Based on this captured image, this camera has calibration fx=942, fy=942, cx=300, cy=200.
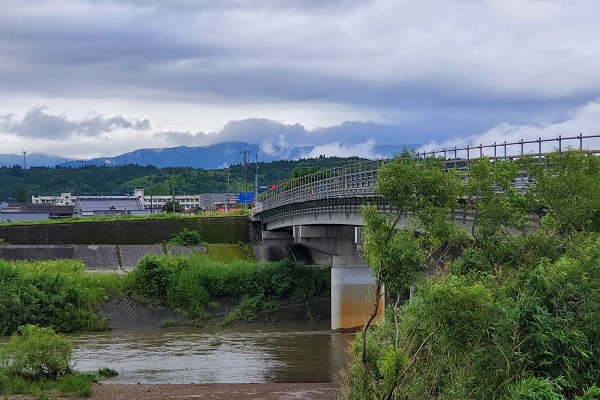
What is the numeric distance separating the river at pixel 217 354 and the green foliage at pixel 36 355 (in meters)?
3.74

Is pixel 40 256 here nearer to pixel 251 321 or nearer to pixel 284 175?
pixel 251 321

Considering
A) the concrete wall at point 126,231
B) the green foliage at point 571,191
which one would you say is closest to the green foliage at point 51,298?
the concrete wall at point 126,231

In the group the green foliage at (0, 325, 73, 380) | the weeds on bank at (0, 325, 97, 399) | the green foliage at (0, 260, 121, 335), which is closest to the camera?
the weeds on bank at (0, 325, 97, 399)

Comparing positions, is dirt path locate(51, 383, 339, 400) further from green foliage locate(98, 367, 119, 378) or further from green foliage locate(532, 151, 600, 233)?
green foliage locate(532, 151, 600, 233)

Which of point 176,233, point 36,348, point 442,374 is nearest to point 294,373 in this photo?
point 36,348

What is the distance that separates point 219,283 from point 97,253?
13112 mm

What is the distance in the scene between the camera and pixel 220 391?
1361 inches

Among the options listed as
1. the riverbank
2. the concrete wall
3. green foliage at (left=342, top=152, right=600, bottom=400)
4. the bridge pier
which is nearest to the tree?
green foliage at (left=342, top=152, right=600, bottom=400)

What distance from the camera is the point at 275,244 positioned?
3044 inches

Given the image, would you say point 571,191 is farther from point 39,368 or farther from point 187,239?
point 187,239

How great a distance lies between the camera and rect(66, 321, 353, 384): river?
39.2 meters

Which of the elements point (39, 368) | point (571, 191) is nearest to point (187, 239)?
point (39, 368)

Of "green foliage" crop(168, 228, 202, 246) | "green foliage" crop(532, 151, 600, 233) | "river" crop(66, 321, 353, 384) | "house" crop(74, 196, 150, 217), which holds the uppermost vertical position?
"house" crop(74, 196, 150, 217)

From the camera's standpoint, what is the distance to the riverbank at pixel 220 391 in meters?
33.0
